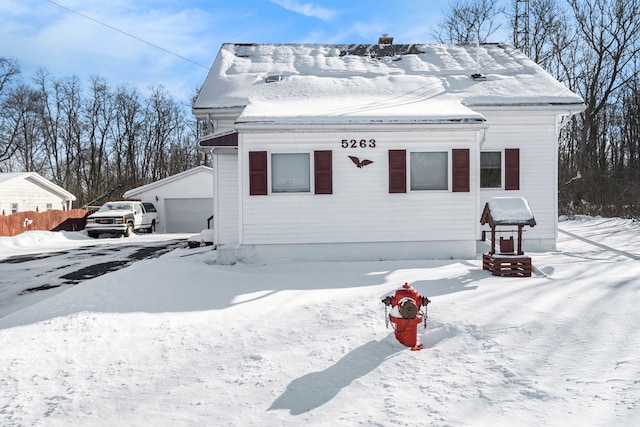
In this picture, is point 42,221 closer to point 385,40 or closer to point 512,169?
point 385,40

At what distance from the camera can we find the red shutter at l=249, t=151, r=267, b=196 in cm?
983

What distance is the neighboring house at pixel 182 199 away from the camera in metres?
26.5

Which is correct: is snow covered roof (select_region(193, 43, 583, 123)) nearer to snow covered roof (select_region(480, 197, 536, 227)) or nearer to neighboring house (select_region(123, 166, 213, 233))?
snow covered roof (select_region(480, 197, 536, 227))

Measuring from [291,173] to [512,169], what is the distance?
20.0 feet

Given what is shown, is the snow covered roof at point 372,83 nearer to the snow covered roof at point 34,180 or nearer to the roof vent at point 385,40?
the roof vent at point 385,40

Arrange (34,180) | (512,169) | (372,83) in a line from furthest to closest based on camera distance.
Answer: (34,180) → (372,83) → (512,169)

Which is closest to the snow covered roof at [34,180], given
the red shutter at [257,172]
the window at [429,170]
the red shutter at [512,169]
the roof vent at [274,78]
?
the roof vent at [274,78]

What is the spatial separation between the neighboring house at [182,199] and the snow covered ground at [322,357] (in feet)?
64.3

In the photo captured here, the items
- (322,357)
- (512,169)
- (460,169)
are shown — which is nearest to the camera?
(322,357)

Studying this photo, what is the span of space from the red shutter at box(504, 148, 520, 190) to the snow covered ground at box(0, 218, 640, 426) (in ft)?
15.2

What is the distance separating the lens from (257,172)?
985 centimetres

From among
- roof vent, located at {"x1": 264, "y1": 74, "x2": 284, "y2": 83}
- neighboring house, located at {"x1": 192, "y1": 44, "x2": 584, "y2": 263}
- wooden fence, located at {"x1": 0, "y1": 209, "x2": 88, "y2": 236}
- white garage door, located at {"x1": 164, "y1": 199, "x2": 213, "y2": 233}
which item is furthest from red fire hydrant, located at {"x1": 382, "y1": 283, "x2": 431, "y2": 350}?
white garage door, located at {"x1": 164, "y1": 199, "x2": 213, "y2": 233}

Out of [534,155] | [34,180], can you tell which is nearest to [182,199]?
[34,180]

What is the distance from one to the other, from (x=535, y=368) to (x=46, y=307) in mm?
6514
